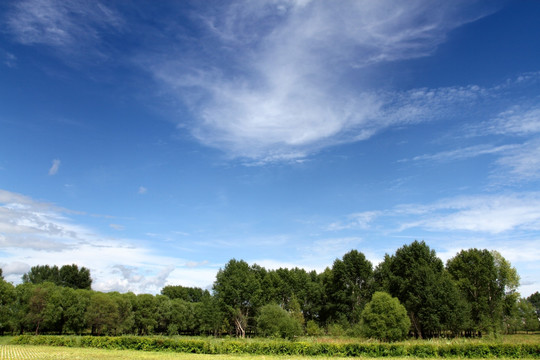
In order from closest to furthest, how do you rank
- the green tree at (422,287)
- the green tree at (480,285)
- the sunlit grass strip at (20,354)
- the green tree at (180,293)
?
the sunlit grass strip at (20,354)
the green tree at (422,287)
the green tree at (480,285)
the green tree at (180,293)

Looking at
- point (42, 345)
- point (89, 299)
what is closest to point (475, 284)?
point (42, 345)

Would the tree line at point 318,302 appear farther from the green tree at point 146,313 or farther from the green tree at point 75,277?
the green tree at point 75,277

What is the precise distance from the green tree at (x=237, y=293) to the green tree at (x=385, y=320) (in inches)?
1345

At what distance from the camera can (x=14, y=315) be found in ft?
249

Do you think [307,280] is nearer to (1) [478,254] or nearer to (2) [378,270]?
(2) [378,270]

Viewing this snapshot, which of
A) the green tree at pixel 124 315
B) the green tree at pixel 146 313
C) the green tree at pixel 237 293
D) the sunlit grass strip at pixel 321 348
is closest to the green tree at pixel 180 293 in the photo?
the green tree at pixel 146 313

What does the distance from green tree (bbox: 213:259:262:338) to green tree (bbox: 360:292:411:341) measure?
→ 34162mm

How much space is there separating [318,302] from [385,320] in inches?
1791

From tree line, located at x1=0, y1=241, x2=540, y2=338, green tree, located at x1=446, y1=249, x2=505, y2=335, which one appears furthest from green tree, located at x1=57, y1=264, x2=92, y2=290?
green tree, located at x1=446, y1=249, x2=505, y2=335

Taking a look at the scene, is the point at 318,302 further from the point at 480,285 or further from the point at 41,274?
the point at 41,274

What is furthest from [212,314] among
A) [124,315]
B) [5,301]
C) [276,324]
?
[5,301]

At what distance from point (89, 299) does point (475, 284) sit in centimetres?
8948

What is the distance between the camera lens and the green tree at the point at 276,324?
55469 mm

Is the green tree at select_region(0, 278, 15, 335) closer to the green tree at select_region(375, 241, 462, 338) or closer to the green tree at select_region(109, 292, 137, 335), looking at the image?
the green tree at select_region(109, 292, 137, 335)
